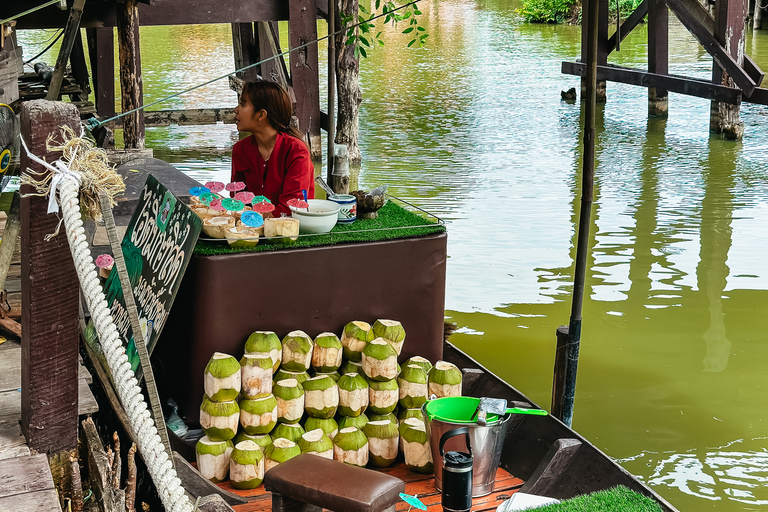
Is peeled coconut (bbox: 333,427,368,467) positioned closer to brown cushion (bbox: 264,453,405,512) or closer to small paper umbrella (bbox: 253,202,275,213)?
brown cushion (bbox: 264,453,405,512)

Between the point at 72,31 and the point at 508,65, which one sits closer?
the point at 72,31

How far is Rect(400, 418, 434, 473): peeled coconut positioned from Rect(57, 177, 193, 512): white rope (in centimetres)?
163

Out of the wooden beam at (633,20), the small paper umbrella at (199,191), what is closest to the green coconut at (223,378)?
the small paper umbrella at (199,191)

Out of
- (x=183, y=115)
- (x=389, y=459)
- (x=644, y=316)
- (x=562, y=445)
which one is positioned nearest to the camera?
(x=562, y=445)

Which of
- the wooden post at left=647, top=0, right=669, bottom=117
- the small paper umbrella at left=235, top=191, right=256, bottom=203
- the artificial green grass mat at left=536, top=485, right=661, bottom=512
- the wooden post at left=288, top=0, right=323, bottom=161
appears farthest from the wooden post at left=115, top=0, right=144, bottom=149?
the wooden post at left=647, top=0, right=669, bottom=117

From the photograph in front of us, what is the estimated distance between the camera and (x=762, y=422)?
4652 mm

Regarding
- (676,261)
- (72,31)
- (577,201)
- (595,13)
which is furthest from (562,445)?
(577,201)

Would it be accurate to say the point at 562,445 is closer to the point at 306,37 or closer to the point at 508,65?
the point at 306,37

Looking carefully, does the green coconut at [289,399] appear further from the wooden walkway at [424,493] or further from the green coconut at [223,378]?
the wooden walkway at [424,493]

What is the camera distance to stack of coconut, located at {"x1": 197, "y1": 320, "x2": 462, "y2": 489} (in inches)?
131

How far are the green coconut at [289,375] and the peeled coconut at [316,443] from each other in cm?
21

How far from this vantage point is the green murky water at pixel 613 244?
464 cm

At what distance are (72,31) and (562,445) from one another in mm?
4739

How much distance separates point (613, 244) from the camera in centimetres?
758
